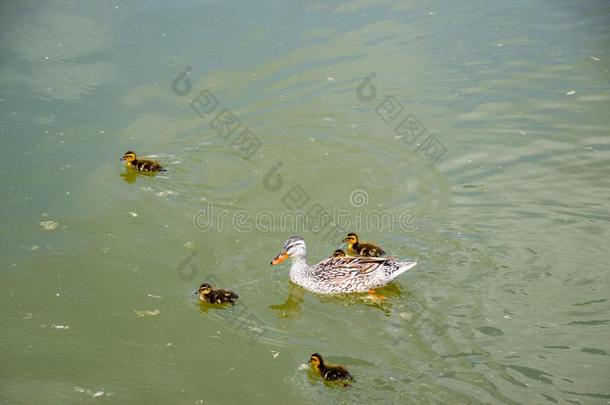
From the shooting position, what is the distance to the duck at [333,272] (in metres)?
6.71

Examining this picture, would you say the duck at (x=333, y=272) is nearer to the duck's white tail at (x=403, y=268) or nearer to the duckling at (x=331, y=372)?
the duck's white tail at (x=403, y=268)

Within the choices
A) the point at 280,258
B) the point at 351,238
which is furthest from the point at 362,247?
the point at 280,258

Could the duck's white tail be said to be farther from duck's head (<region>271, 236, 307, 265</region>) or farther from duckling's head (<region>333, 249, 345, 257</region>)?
duck's head (<region>271, 236, 307, 265</region>)

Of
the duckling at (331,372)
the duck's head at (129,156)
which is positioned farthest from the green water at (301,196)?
the duck's head at (129,156)

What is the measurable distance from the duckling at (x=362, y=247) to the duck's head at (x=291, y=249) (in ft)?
1.63

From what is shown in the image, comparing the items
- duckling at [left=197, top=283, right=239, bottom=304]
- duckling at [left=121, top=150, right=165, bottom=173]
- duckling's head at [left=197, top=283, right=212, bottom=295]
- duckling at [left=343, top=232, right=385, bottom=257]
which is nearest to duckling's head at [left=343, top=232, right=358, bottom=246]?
duckling at [left=343, top=232, right=385, bottom=257]

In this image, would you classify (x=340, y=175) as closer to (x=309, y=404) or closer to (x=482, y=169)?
(x=482, y=169)

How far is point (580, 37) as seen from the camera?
10.7m

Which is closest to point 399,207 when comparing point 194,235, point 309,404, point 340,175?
point 340,175

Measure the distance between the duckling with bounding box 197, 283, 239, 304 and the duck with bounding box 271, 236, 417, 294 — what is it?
0.65 m

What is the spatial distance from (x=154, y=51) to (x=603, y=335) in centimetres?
678

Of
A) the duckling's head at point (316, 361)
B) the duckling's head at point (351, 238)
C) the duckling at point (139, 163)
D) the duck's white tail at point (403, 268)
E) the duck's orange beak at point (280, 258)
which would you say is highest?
the duckling at point (139, 163)

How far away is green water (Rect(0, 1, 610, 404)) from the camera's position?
223 inches

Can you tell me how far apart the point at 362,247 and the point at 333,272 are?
0.43 m
